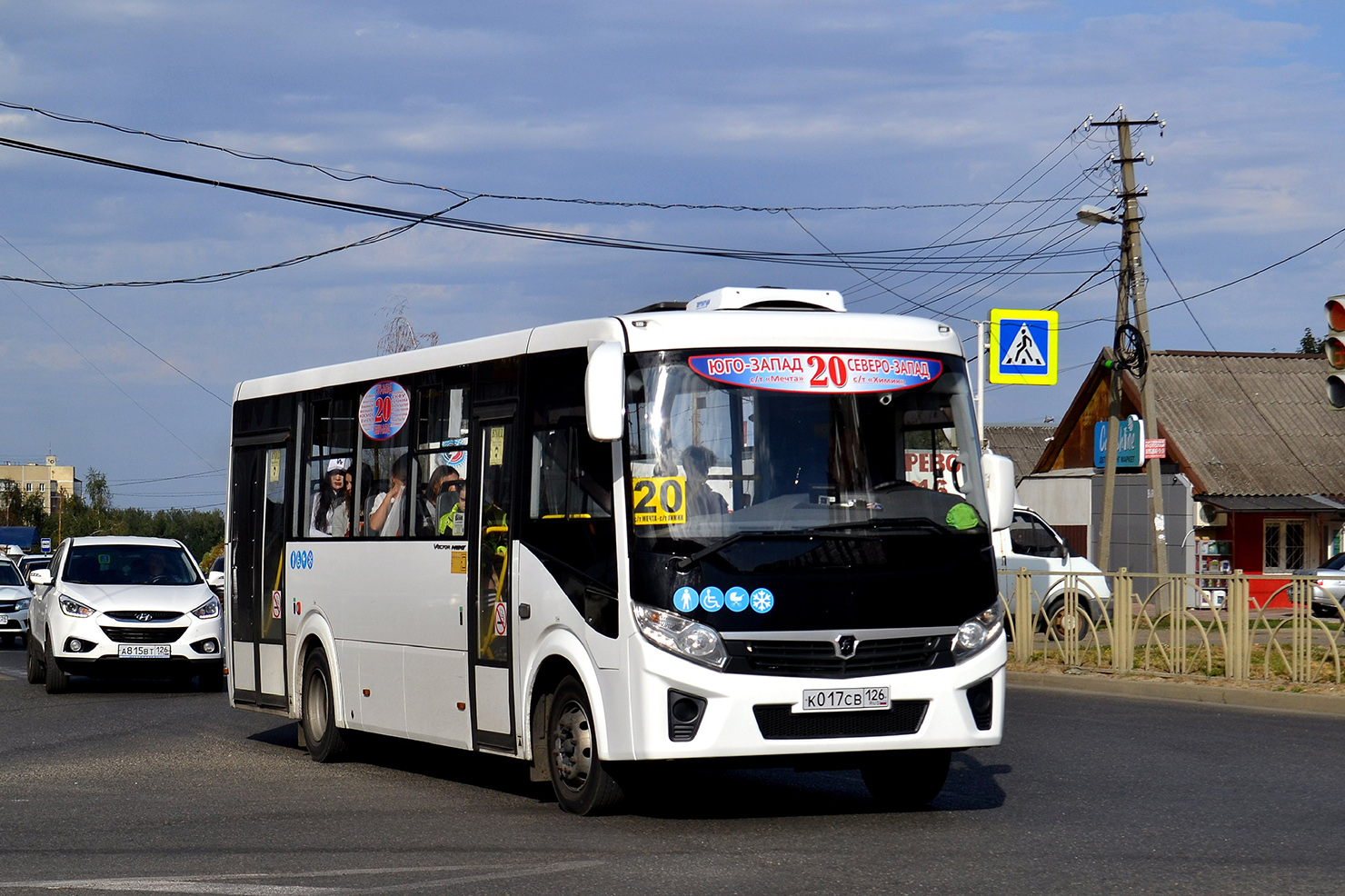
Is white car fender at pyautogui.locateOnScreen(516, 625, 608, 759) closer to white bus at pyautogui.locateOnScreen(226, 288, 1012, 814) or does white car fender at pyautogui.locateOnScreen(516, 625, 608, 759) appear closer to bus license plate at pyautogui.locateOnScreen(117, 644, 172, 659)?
white bus at pyautogui.locateOnScreen(226, 288, 1012, 814)

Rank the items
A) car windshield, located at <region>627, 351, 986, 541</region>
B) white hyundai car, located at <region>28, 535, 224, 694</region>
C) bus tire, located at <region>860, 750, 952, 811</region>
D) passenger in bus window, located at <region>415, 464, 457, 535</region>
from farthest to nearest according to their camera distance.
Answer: white hyundai car, located at <region>28, 535, 224, 694</region>, passenger in bus window, located at <region>415, 464, 457, 535</region>, bus tire, located at <region>860, 750, 952, 811</region>, car windshield, located at <region>627, 351, 986, 541</region>

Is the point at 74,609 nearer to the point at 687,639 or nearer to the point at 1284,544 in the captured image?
the point at 687,639

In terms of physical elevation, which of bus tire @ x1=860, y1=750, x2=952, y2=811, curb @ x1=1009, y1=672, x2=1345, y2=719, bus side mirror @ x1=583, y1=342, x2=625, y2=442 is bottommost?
curb @ x1=1009, y1=672, x2=1345, y2=719

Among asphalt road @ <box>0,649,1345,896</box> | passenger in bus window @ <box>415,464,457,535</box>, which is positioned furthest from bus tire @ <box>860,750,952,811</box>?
passenger in bus window @ <box>415,464,457,535</box>

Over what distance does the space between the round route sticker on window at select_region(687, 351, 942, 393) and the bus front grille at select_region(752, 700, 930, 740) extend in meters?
1.69

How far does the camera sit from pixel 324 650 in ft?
40.8

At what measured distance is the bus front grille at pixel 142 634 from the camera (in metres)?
19.1

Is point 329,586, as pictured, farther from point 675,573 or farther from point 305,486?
point 675,573

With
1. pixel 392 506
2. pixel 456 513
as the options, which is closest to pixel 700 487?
pixel 456 513

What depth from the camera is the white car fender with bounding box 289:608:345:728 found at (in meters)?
12.1

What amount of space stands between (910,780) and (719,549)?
1.99 meters

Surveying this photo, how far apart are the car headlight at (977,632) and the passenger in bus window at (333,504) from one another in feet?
16.1

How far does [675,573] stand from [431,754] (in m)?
5.23

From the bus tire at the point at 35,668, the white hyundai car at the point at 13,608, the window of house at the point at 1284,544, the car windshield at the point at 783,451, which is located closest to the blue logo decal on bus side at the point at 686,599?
the car windshield at the point at 783,451
